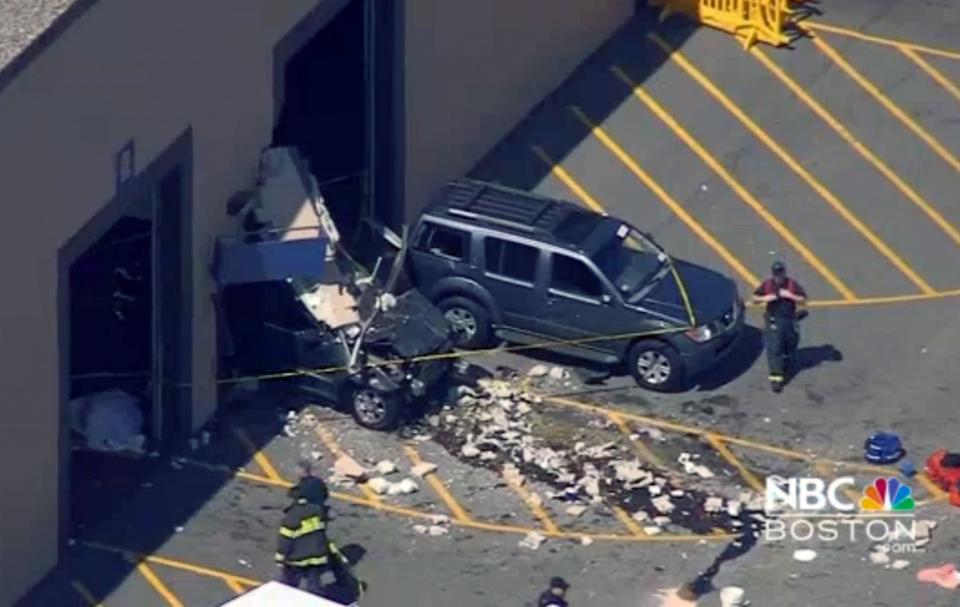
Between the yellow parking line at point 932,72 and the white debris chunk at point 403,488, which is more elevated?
the yellow parking line at point 932,72

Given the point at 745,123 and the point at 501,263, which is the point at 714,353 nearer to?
the point at 501,263

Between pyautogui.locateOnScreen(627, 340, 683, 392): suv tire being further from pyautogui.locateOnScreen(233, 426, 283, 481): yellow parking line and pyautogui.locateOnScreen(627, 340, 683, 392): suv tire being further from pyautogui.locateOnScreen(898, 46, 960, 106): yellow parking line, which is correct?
pyautogui.locateOnScreen(898, 46, 960, 106): yellow parking line

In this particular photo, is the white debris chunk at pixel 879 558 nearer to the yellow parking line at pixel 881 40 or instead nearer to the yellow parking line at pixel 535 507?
the yellow parking line at pixel 535 507

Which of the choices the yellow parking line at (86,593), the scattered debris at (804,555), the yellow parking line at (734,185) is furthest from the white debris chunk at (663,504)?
the yellow parking line at (86,593)

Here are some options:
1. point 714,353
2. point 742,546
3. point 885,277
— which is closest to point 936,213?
point 885,277

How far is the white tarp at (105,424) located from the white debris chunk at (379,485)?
248 centimetres

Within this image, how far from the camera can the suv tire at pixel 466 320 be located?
39688 millimetres

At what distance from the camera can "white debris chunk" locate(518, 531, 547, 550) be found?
3647cm

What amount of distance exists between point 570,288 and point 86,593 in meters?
6.91

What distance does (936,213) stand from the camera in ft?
140

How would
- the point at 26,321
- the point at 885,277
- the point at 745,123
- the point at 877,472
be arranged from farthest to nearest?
the point at 745,123 → the point at 885,277 → the point at 877,472 → the point at 26,321

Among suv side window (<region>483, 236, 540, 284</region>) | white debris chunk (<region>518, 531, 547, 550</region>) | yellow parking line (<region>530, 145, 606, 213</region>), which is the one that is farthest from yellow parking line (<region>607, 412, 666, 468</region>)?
yellow parking line (<region>530, 145, 606, 213</region>)

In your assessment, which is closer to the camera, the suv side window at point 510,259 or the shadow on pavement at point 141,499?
the shadow on pavement at point 141,499

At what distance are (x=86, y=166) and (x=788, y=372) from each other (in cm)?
887
